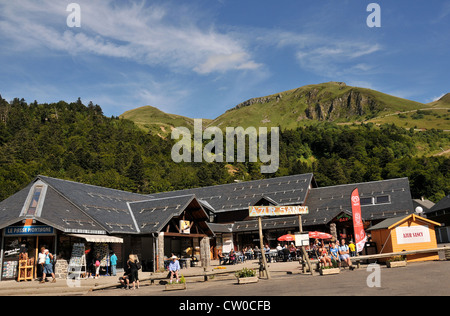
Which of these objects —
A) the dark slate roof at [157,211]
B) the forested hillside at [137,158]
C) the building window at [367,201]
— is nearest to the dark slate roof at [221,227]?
the dark slate roof at [157,211]

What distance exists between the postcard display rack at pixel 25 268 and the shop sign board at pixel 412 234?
63.0 feet

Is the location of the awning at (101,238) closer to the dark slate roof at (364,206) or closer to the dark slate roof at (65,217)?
the dark slate roof at (65,217)

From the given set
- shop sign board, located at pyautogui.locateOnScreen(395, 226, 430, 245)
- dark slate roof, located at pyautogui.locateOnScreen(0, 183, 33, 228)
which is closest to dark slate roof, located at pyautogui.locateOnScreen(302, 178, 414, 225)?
shop sign board, located at pyautogui.locateOnScreen(395, 226, 430, 245)

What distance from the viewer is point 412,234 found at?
21594 millimetres

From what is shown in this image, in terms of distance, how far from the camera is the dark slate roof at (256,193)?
4094cm

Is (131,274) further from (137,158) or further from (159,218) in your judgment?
(137,158)

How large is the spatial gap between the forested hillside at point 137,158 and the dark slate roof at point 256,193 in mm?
31488

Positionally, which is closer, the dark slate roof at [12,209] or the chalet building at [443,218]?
the dark slate roof at [12,209]

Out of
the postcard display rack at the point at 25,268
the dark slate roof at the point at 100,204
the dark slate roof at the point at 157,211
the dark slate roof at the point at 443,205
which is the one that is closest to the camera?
the postcard display rack at the point at 25,268

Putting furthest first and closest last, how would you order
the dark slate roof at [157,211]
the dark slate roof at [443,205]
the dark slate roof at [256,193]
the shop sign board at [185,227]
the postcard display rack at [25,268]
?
the dark slate roof at [443,205], the dark slate roof at [256,193], the shop sign board at [185,227], the dark slate roof at [157,211], the postcard display rack at [25,268]

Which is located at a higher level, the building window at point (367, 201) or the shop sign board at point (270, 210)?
the building window at point (367, 201)

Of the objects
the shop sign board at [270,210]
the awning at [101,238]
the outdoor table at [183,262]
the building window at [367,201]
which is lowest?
the outdoor table at [183,262]

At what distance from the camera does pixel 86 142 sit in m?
85.4
